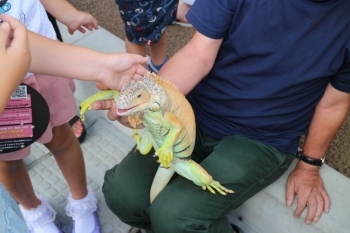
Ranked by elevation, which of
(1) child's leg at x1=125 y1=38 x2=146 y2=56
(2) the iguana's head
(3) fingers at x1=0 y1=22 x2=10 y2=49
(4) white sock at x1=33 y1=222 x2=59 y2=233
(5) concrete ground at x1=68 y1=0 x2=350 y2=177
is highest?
(3) fingers at x1=0 y1=22 x2=10 y2=49

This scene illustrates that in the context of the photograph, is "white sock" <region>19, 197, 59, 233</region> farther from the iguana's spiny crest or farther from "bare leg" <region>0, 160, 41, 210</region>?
the iguana's spiny crest

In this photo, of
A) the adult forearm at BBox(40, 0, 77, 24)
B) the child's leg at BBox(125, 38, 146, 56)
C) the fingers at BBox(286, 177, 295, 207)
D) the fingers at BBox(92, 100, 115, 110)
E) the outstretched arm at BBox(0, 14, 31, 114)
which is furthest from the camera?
the child's leg at BBox(125, 38, 146, 56)

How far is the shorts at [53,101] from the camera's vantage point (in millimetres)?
1337

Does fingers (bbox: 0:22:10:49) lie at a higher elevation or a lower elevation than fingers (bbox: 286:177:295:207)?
higher

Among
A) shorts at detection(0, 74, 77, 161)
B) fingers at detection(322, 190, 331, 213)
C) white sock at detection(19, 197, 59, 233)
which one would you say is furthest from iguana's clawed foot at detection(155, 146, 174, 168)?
white sock at detection(19, 197, 59, 233)

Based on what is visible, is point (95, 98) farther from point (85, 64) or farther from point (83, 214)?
point (83, 214)

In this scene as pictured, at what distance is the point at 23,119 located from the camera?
4.21 feet

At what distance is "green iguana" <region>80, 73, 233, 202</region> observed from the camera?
0.95 m

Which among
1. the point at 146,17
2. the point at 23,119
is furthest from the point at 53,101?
the point at 146,17

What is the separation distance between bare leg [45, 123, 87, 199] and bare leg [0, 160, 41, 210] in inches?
4.6

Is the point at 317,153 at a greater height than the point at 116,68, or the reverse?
the point at 116,68

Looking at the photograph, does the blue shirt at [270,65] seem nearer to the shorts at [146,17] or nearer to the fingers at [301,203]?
the fingers at [301,203]

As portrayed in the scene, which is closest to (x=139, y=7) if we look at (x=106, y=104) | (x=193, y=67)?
(x=193, y=67)

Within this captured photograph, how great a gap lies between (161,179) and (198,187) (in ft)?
0.35
